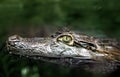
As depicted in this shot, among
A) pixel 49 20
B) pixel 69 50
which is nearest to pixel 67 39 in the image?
pixel 69 50

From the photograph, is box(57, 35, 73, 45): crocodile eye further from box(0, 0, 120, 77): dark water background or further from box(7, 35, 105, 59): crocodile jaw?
box(0, 0, 120, 77): dark water background

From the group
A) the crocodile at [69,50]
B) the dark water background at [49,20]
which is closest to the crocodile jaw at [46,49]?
the crocodile at [69,50]

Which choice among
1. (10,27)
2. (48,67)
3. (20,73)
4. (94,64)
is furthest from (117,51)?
(10,27)

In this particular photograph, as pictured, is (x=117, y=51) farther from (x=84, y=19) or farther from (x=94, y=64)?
(x=84, y=19)

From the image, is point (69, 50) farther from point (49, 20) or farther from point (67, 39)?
point (49, 20)

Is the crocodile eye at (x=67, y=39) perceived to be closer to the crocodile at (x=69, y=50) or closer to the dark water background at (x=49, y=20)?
the crocodile at (x=69, y=50)

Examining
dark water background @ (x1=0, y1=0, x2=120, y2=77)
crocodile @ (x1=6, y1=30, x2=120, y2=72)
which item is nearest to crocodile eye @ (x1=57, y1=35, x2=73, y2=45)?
crocodile @ (x1=6, y1=30, x2=120, y2=72)

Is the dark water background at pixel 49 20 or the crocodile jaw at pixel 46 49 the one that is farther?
the dark water background at pixel 49 20
